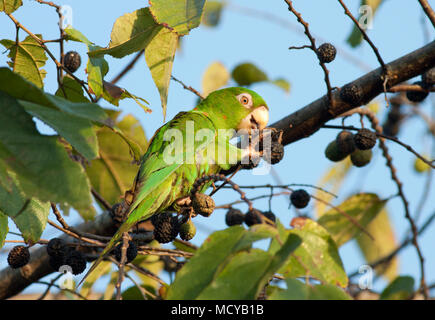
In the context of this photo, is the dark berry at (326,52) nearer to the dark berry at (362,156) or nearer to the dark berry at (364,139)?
the dark berry at (364,139)

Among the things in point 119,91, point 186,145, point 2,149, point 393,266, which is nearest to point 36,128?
point 2,149

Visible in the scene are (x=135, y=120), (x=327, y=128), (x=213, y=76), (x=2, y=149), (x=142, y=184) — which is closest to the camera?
(x=2, y=149)

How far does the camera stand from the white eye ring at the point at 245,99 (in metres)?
3.09

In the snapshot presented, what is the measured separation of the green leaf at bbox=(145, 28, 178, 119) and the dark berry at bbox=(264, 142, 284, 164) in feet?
1.96

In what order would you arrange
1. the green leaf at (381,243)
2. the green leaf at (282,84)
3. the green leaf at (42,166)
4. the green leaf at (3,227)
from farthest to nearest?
the green leaf at (381,243)
the green leaf at (282,84)
the green leaf at (3,227)
the green leaf at (42,166)

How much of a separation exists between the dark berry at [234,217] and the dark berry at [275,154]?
0.46 meters

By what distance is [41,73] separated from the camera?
7.85ft

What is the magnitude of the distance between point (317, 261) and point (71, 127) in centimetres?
75

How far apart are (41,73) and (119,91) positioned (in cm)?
56

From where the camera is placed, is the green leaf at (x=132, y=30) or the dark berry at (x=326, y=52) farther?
the dark berry at (x=326, y=52)

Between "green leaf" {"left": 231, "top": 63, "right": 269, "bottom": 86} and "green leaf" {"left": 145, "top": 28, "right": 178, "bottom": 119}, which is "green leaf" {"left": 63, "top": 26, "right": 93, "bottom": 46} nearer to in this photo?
"green leaf" {"left": 145, "top": 28, "right": 178, "bottom": 119}

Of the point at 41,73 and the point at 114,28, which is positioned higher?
the point at 41,73

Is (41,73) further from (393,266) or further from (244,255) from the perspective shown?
(393,266)

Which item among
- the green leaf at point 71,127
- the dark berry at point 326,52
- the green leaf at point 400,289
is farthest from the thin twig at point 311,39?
the green leaf at point 400,289
